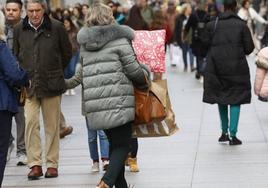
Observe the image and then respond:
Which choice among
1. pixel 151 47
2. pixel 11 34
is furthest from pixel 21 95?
pixel 11 34

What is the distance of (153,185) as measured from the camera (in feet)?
30.1

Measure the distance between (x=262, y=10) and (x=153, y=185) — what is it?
31134 mm

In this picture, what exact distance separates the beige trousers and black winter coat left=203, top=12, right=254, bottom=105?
2.68 meters

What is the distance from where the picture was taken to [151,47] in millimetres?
9195

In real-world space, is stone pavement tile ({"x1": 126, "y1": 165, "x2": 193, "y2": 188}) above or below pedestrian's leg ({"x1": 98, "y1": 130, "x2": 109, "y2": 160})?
below

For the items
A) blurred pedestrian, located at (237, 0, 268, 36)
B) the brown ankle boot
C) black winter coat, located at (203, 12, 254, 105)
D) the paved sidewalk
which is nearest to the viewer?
the paved sidewalk

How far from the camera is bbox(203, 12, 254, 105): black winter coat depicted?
11531 millimetres

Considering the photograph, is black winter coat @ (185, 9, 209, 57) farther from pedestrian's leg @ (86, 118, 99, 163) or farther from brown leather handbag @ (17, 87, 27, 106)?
brown leather handbag @ (17, 87, 27, 106)

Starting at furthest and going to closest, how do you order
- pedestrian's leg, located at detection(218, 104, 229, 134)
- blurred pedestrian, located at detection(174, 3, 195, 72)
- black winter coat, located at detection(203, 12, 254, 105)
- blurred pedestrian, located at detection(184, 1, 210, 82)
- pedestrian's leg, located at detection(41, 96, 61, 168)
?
blurred pedestrian, located at detection(174, 3, 195, 72), blurred pedestrian, located at detection(184, 1, 210, 82), pedestrian's leg, located at detection(218, 104, 229, 134), black winter coat, located at detection(203, 12, 254, 105), pedestrian's leg, located at detection(41, 96, 61, 168)

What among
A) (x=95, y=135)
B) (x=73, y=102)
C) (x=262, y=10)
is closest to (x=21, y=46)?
(x=95, y=135)

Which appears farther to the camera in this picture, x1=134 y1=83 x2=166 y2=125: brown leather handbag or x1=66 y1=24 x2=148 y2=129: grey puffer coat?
x1=134 y1=83 x2=166 y2=125: brown leather handbag

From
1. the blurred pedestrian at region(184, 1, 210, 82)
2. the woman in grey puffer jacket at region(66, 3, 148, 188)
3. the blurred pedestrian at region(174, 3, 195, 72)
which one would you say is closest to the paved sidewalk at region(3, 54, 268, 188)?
the woman in grey puffer jacket at region(66, 3, 148, 188)

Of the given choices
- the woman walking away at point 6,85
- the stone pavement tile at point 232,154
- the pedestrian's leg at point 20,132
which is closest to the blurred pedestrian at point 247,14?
the stone pavement tile at point 232,154

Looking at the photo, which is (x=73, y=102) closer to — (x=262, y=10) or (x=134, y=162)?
(x=134, y=162)
